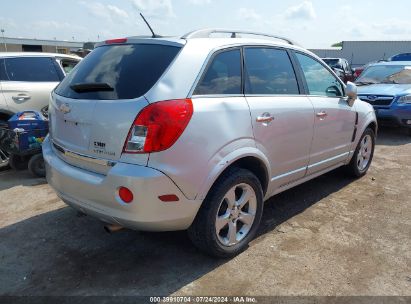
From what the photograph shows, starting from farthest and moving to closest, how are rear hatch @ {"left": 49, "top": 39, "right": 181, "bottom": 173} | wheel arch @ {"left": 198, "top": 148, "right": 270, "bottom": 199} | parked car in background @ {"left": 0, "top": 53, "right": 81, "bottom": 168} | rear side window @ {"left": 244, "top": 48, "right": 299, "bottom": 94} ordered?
parked car in background @ {"left": 0, "top": 53, "right": 81, "bottom": 168}
rear side window @ {"left": 244, "top": 48, "right": 299, "bottom": 94}
wheel arch @ {"left": 198, "top": 148, "right": 270, "bottom": 199}
rear hatch @ {"left": 49, "top": 39, "right": 181, "bottom": 173}

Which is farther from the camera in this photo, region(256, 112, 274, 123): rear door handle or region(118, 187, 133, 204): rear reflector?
region(256, 112, 274, 123): rear door handle

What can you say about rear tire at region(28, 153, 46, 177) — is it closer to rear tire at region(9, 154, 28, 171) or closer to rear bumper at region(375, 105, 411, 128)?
rear tire at region(9, 154, 28, 171)

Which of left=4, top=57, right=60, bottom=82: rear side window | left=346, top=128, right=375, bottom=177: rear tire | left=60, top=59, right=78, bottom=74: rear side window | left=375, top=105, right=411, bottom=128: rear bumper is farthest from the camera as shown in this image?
left=375, top=105, right=411, bottom=128: rear bumper

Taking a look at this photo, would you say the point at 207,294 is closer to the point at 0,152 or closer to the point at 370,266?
the point at 370,266

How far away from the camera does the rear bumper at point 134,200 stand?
254 centimetres

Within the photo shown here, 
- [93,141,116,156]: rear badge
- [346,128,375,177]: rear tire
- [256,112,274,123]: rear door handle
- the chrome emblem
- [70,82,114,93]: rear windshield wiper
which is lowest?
[346,128,375,177]: rear tire

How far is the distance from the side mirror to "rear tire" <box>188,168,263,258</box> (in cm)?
199

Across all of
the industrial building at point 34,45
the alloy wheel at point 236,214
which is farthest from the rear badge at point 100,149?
the industrial building at point 34,45

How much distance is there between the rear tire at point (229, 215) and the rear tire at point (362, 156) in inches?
90.2

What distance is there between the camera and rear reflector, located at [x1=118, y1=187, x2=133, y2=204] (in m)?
2.56

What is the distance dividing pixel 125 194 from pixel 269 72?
1.78m

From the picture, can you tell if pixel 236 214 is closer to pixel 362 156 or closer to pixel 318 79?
pixel 318 79

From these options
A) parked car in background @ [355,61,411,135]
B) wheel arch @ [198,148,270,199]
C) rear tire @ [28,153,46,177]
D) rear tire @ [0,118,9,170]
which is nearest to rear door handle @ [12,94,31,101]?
rear tire @ [0,118,9,170]

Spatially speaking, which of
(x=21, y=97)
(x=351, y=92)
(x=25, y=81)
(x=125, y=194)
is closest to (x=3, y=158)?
(x=21, y=97)
